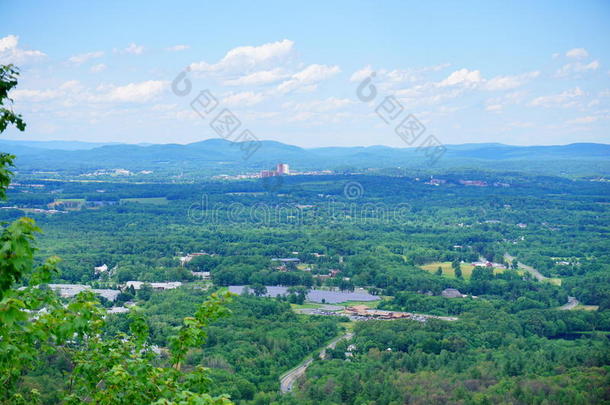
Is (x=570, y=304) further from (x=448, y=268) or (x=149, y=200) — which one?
(x=149, y=200)

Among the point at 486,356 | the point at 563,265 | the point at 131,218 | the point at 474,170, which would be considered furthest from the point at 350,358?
the point at 474,170

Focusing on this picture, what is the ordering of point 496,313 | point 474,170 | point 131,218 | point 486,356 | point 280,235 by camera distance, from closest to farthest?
1. point 486,356
2. point 496,313
3. point 280,235
4. point 131,218
5. point 474,170

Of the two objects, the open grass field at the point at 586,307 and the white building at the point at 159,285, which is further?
the white building at the point at 159,285

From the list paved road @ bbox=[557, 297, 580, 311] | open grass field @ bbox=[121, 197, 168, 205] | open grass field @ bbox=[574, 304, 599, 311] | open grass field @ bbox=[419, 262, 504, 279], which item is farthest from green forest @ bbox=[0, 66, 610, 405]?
open grass field @ bbox=[121, 197, 168, 205]

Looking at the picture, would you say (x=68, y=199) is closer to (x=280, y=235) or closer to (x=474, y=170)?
(x=280, y=235)

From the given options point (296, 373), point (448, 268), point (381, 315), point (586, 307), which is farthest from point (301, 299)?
point (586, 307)

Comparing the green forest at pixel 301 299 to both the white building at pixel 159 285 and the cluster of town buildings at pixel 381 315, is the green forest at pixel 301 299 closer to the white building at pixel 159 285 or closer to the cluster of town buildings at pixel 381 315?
the cluster of town buildings at pixel 381 315

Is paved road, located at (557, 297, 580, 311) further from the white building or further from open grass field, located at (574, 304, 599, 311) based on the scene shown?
the white building

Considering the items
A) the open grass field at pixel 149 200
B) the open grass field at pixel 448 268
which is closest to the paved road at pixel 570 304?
the open grass field at pixel 448 268

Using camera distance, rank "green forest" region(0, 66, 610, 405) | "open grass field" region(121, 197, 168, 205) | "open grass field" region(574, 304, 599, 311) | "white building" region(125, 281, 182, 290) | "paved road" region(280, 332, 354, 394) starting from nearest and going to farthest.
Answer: "green forest" region(0, 66, 610, 405) → "paved road" region(280, 332, 354, 394) → "open grass field" region(574, 304, 599, 311) → "white building" region(125, 281, 182, 290) → "open grass field" region(121, 197, 168, 205)
